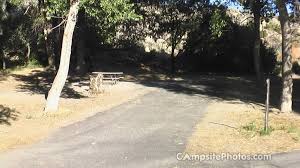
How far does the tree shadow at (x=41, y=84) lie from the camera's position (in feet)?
81.7

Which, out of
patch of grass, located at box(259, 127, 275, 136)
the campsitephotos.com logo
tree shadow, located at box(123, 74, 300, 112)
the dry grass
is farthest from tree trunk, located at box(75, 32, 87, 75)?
the campsitephotos.com logo

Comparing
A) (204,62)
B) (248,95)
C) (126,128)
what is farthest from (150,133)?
(204,62)

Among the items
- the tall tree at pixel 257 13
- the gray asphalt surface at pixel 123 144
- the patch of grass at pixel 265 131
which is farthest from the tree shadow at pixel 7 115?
the tall tree at pixel 257 13

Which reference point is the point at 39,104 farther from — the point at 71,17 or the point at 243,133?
the point at 243,133

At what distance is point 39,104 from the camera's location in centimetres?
2097

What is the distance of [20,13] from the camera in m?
36.8

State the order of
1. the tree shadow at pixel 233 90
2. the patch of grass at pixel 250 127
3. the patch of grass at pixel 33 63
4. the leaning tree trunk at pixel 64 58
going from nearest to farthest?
1. the patch of grass at pixel 250 127
2. the leaning tree trunk at pixel 64 58
3. the tree shadow at pixel 233 90
4. the patch of grass at pixel 33 63

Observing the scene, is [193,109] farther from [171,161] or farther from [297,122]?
[171,161]

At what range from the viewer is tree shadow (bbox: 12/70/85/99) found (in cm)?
2490

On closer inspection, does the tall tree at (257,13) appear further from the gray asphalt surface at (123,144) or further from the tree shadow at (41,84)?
the gray asphalt surface at (123,144)

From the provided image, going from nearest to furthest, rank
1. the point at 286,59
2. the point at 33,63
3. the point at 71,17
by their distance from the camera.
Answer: the point at 71,17 → the point at 286,59 → the point at 33,63

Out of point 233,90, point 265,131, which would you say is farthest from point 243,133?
point 233,90

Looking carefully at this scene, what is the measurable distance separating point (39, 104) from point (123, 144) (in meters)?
8.51

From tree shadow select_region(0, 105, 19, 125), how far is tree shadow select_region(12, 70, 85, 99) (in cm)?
402
